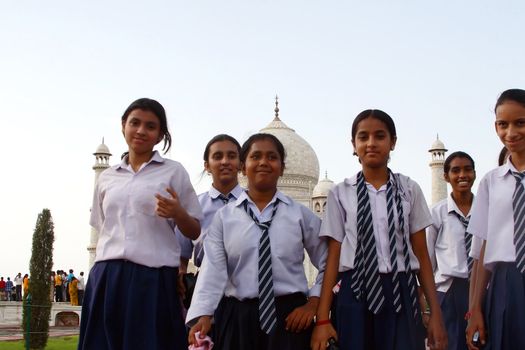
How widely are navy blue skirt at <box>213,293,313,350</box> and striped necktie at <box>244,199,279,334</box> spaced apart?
0.19ft

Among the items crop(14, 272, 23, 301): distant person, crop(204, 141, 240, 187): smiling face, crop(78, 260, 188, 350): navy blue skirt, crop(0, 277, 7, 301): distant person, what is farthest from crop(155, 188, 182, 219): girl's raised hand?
crop(0, 277, 7, 301): distant person

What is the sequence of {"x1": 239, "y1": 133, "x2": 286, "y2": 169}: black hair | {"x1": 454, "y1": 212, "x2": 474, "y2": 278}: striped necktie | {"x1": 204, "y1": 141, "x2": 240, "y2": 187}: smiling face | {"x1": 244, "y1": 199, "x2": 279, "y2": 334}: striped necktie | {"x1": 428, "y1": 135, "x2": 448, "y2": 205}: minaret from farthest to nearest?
{"x1": 428, "y1": 135, "x2": 448, "y2": 205}: minaret, {"x1": 454, "y1": 212, "x2": 474, "y2": 278}: striped necktie, {"x1": 204, "y1": 141, "x2": 240, "y2": 187}: smiling face, {"x1": 239, "y1": 133, "x2": 286, "y2": 169}: black hair, {"x1": 244, "y1": 199, "x2": 279, "y2": 334}: striped necktie

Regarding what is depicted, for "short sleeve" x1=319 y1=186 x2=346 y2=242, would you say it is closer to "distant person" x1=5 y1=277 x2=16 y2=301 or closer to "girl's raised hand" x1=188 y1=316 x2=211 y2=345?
"girl's raised hand" x1=188 y1=316 x2=211 y2=345

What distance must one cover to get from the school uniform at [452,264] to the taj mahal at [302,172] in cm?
2441

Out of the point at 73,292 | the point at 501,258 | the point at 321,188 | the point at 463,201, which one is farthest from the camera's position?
the point at 321,188

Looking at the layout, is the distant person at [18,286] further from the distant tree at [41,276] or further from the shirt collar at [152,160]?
the shirt collar at [152,160]

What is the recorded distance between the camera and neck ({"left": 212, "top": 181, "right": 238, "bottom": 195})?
4676 millimetres

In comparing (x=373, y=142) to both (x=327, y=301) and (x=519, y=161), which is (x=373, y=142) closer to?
(x=519, y=161)

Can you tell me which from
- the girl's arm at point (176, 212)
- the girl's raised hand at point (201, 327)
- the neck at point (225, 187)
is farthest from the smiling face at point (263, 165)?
the neck at point (225, 187)

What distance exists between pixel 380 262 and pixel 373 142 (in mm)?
582

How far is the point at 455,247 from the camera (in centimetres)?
505

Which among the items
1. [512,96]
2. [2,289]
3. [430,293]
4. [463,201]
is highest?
[512,96]

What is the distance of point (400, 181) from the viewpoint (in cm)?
346

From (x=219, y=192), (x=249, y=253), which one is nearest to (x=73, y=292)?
(x=219, y=192)
